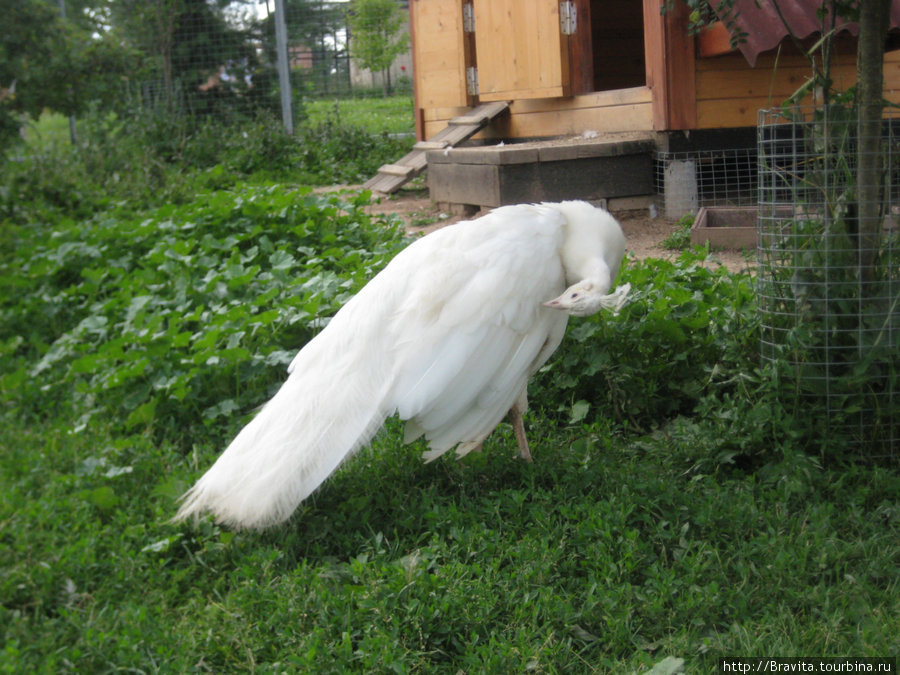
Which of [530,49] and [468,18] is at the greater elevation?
[468,18]

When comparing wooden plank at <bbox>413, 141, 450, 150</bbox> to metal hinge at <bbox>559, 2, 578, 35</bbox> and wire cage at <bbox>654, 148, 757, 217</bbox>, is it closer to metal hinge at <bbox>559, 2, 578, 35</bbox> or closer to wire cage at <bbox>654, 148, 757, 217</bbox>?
metal hinge at <bbox>559, 2, 578, 35</bbox>

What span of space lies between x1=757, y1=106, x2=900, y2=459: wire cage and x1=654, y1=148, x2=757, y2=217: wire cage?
11.9 feet

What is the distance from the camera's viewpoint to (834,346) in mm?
3916

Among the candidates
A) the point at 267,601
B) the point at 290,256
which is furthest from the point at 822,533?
the point at 290,256

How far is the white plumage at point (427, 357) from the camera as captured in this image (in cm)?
361

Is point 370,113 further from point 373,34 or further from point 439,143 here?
point 439,143

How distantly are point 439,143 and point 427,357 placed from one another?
21.7ft

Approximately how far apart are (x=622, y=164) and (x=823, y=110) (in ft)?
13.1

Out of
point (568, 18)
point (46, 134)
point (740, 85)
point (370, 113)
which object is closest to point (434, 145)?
point (568, 18)

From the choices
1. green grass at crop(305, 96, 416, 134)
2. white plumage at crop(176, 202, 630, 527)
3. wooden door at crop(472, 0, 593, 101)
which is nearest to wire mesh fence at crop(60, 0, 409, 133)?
green grass at crop(305, 96, 416, 134)

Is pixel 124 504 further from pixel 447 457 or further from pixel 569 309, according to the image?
pixel 569 309

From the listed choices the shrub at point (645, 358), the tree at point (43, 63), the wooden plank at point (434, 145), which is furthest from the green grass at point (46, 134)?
the shrub at point (645, 358)

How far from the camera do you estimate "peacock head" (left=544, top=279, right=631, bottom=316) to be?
3664mm

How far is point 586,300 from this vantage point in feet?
12.1
